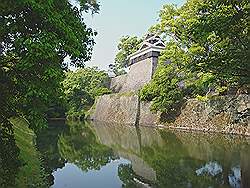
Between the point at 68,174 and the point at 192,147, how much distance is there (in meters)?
A: 7.93

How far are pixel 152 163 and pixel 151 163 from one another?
57mm

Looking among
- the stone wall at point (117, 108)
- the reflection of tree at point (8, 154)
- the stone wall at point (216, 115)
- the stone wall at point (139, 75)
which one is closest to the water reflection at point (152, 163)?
the stone wall at point (216, 115)

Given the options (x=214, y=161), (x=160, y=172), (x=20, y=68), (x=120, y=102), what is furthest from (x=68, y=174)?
(x=120, y=102)

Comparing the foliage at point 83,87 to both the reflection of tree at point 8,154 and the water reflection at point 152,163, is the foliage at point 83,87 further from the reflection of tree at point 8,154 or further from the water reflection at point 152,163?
the reflection of tree at point 8,154

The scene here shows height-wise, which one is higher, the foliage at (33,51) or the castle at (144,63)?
the castle at (144,63)

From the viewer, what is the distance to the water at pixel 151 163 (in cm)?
1142

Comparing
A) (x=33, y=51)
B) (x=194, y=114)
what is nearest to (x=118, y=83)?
(x=194, y=114)

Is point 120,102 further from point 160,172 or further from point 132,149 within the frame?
point 160,172

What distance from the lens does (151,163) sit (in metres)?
14.9

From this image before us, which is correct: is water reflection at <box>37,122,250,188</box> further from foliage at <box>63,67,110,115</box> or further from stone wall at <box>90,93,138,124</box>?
foliage at <box>63,67,110,115</box>

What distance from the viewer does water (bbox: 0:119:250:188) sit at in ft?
37.5

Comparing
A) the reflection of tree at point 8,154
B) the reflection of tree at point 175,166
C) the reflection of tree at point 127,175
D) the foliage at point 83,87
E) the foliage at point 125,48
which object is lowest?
the reflection of tree at point 127,175

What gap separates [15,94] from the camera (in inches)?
225

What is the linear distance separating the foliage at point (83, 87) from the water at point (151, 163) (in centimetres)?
3230
